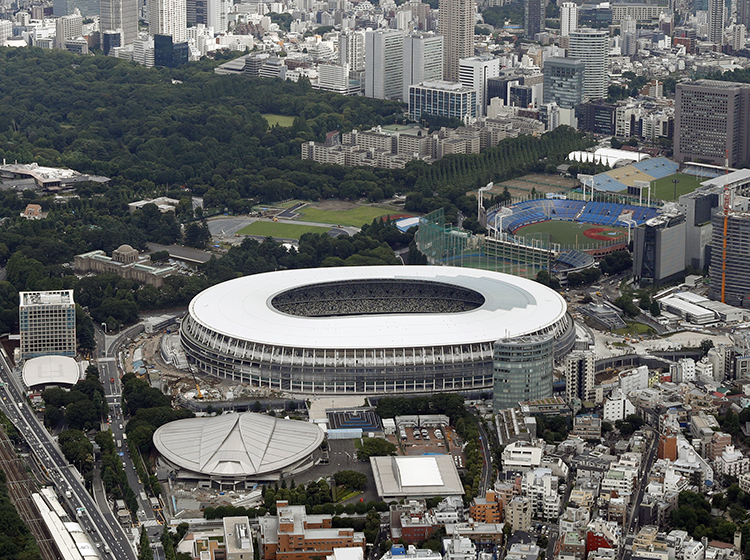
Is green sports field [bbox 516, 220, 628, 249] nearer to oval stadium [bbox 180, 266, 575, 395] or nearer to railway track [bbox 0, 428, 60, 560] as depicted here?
oval stadium [bbox 180, 266, 575, 395]

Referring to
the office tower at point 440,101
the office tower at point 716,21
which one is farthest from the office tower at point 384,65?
the office tower at point 716,21

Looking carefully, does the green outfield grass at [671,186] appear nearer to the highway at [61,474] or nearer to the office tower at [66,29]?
the highway at [61,474]

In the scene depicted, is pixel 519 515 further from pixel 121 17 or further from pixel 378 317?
pixel 121 17

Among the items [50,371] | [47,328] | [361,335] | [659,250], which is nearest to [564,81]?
[659,250]

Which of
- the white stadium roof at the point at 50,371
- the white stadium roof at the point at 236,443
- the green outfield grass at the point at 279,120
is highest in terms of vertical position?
the green outfield grass at the point at 279,120

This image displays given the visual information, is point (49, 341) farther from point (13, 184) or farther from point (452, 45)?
point (452, 45)

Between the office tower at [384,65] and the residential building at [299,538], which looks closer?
the residential building at [299,538]
